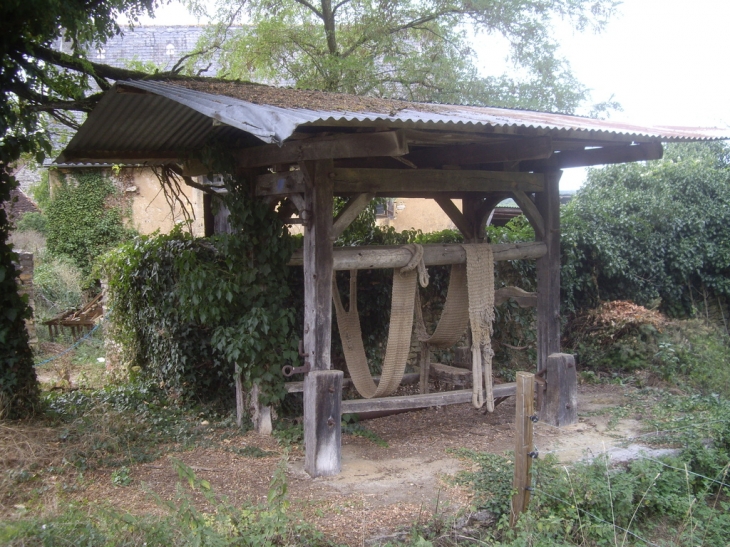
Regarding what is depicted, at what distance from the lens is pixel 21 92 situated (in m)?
5.27

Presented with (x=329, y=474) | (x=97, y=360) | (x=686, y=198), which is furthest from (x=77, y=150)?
(x=686, y=198)

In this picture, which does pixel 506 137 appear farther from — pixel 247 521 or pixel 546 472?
pixel 247 521

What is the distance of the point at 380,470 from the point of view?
5.06 metres

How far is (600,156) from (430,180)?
6.30 feet

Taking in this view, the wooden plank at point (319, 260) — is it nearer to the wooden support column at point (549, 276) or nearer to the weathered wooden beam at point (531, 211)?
the weathered wooden beam at point (531, 211)

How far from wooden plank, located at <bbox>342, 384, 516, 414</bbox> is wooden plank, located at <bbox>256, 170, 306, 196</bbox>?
5.71 ft

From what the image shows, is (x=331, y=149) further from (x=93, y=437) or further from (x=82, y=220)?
(x=82, y=220)

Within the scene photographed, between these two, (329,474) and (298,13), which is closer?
(329,474)

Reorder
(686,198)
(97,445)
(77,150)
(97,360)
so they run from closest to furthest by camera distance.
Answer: (97,445) → (77,150) → (97,360) → (686,198)

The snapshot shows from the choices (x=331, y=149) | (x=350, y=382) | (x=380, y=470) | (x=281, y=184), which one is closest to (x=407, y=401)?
(x=380, y=470)

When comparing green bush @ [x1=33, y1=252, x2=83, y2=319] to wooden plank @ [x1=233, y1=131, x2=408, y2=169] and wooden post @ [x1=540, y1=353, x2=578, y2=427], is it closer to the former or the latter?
wooden plank @ [x1=233, y1=131, x2=408, y2=169]

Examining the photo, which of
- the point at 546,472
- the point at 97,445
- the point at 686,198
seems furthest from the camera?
the point at 686,198

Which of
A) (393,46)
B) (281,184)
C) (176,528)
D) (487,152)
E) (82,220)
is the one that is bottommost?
(176,528)

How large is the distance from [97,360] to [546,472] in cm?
734
